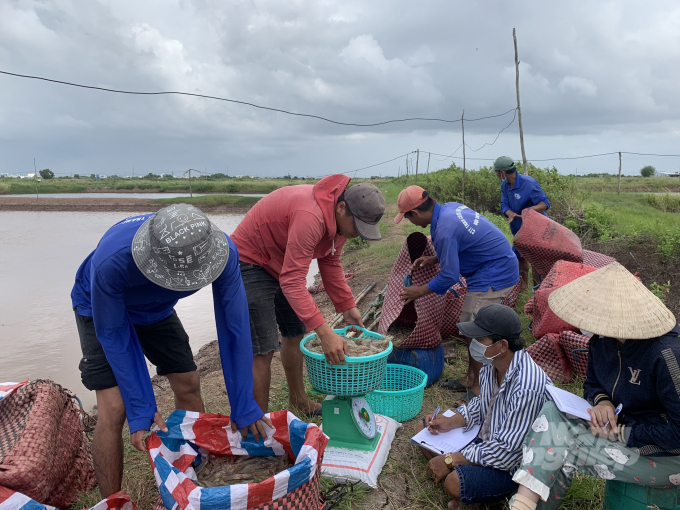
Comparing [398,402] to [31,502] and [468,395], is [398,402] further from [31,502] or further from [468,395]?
[31,502]

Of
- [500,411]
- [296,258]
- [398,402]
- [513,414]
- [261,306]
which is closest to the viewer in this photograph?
[513,414]

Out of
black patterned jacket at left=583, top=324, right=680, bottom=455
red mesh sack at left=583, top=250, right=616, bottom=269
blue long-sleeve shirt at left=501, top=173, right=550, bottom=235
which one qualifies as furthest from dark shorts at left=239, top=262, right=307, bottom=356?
blue long-sleeve shirt at left=501, top=173, right=550, bottom=235

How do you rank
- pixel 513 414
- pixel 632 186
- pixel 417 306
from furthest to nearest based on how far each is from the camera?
pixel 632 186
pixel 417 306
pixel 513 414

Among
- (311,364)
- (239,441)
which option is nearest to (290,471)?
(239,441)

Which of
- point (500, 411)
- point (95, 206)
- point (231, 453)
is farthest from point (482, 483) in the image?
point (95, 206)

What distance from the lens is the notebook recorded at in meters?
2.52

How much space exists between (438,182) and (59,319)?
42.6ft

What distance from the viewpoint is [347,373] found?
2418 millimetres

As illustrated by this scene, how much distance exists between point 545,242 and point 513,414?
296 cm

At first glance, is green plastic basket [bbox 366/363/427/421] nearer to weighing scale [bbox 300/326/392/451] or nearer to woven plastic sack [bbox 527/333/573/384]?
weighing scale [bbox 300/326/392/451]

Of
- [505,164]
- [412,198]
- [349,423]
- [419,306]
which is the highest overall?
[505,164]

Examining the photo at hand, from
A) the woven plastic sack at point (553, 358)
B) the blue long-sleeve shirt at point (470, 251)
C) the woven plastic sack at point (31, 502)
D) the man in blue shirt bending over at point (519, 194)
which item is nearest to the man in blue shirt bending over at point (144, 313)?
the woven plastic sack at point (31, 502)

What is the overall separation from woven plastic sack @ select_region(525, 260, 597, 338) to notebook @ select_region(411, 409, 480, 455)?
1511 millimetres

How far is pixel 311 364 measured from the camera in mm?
2486
